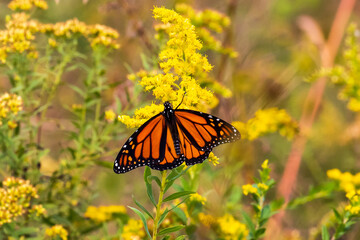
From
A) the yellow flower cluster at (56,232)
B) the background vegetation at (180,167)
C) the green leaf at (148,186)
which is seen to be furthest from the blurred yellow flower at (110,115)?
the green leaf at (148,186)

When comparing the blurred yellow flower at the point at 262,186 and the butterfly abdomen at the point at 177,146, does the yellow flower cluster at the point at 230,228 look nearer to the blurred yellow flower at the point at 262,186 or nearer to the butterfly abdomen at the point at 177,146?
the blurred yellow flower at the point at 262,186

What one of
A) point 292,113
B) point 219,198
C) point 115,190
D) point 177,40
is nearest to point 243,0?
point 292,113

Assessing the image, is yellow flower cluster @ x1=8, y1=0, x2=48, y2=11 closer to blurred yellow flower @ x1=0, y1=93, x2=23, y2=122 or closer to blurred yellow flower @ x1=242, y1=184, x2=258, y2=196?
blurred yellow flower @ x1=0, y1=93, x2=23, y2=122

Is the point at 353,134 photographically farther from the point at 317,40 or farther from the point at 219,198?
the point at 219,198

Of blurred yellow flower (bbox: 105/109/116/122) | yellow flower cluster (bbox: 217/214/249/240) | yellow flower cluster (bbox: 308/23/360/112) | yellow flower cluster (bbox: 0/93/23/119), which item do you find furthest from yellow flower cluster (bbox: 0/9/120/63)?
yellow flower cluster (bbox: 308/23/360/112)

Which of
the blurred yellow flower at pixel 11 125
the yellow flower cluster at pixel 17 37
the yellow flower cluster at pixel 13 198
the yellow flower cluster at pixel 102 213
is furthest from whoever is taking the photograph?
the yellow flower cluster at pixel 102 213

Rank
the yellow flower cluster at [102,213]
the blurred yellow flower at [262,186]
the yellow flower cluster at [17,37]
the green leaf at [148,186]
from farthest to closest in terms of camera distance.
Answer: the yellow flower cluster at [102,213], the yellow flower cluster at [17,37], the blurred yellow flower at [262,186], the green leaf at [148,186]
